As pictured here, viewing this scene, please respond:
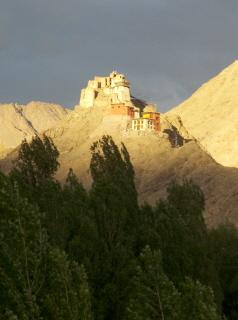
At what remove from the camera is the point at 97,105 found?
6801 inches

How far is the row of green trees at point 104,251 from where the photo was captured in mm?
20719

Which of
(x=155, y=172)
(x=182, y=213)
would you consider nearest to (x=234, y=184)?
(x=155, y=172)

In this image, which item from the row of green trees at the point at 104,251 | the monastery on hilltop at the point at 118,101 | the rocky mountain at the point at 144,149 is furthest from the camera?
the monastery on hilltop at the point at 118,101

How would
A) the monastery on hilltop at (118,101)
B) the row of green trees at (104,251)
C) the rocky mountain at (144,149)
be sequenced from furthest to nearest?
the monastery on hilltop at (118,101), the rocky mountain at (144,149), the row of green trees at (104,251)

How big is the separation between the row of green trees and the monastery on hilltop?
300ft

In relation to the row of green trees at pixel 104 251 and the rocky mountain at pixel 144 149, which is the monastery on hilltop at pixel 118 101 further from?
the row of green trees at pixel 104 251

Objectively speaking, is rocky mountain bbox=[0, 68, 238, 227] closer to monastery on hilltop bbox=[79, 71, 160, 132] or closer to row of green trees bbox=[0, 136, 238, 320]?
monastery on hilltop bbox=[79, 71, 160, 132]

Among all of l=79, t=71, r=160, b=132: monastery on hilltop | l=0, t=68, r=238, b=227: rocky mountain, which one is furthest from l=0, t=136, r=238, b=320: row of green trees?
l=79, t=71, r=160, b=132: monastery on hilltop

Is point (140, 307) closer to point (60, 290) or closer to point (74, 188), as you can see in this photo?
point (60, 290)

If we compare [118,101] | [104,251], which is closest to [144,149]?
[118,101]

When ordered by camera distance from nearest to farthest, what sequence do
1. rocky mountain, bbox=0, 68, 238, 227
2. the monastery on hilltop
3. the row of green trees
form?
the row of green trees → rocky mountain, bbox=0, 68, 238, 227 → the monastery on hilltop

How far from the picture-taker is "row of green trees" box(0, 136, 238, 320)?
68.0 feet

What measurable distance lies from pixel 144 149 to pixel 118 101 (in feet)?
85.9

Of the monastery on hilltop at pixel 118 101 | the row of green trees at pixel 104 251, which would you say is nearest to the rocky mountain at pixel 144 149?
the monastery on hilltop at pixel 118 101
